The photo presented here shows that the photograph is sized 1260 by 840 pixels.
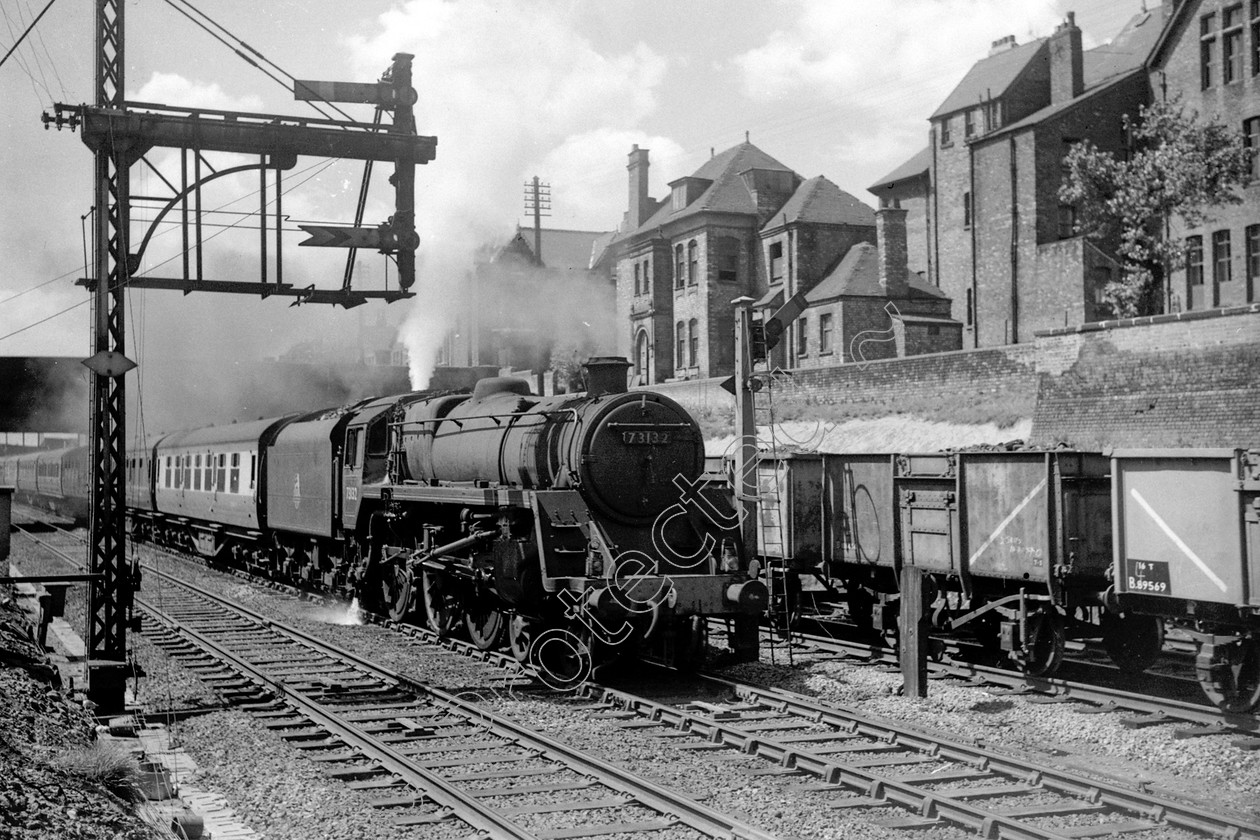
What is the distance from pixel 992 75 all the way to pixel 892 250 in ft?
28.8

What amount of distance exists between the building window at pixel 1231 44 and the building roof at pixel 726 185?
54.2ft

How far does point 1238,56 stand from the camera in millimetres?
34062

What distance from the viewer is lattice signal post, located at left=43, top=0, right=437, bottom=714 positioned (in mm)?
11344

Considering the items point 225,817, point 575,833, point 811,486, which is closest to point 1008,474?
point 811,486

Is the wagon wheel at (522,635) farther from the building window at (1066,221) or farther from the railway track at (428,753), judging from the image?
the building window at (1066,221)

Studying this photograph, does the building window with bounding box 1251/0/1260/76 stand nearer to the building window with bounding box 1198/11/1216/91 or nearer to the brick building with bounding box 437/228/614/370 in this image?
the building window with bounding box 1198/11/1216/91

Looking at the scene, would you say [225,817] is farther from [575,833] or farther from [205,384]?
[205,384]

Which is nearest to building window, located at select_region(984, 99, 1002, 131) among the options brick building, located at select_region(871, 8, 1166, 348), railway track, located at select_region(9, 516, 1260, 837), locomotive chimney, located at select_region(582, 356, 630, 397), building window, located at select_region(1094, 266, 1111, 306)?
brick building, located at select_region(871, 8, 1166, 348)

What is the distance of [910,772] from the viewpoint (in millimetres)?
8477

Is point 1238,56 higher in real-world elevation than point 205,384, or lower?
higher

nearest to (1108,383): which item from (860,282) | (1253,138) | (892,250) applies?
(1253,138)

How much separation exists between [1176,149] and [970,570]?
22402mm

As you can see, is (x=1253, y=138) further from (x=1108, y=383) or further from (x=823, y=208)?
(x=1108, y=383)

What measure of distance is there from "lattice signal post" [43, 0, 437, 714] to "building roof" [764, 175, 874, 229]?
106ft
